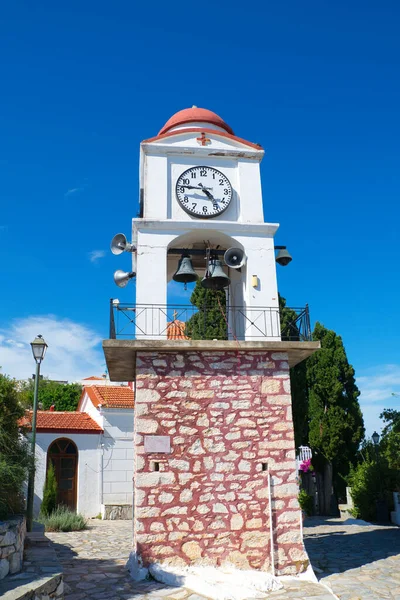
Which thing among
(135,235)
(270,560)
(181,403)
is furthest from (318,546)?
(135,235)

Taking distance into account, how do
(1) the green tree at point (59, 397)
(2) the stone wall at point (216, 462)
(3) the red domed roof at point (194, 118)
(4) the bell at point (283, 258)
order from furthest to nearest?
(1) the green tree at point (59, 397) → (3) the red domed roof at point (194, 118) → (4) the bell at point (283, 258) → (2) the stone wall at point (216, 462)

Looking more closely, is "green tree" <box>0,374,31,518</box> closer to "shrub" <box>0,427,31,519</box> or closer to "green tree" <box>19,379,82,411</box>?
"shrub" <box>0,427,31,519</box>

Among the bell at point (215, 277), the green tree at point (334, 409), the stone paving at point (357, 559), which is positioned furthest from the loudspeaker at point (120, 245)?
the green tree at point (334, 409)

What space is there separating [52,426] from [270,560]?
33.5ft

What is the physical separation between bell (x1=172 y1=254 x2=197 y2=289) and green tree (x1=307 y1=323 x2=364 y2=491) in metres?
→ 10.0

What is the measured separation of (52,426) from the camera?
1581 centimetres

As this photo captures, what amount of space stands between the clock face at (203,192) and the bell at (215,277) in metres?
0.87

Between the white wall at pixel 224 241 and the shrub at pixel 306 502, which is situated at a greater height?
the white wall at pixel 224 241

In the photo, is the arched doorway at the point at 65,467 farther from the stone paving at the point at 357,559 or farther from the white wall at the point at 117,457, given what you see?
the stone paving at the point at 357,559

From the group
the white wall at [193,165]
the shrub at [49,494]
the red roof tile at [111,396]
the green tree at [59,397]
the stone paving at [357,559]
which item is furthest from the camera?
the green tree at [59,397]

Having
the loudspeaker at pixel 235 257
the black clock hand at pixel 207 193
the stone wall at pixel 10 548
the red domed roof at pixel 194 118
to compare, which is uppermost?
the red domed roof at pixel 194 118

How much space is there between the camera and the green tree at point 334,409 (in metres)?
16.6

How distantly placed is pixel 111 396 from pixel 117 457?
2132 mm

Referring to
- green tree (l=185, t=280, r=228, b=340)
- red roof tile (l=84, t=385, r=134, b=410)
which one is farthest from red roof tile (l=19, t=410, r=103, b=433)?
green tree (l=185, t=280, r=228, b=340)
